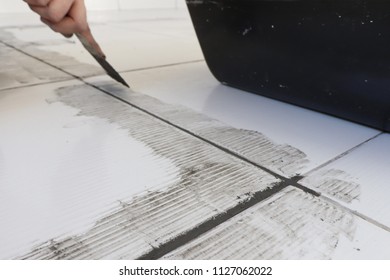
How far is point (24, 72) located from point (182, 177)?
2.94 feet

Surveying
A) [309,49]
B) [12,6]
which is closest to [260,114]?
[309,49]

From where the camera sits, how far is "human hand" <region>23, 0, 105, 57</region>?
0.69 m

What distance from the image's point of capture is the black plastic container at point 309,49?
0.66m

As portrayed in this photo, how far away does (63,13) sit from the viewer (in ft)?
2.36

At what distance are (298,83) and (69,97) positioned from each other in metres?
0.62

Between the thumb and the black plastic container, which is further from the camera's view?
the thumb

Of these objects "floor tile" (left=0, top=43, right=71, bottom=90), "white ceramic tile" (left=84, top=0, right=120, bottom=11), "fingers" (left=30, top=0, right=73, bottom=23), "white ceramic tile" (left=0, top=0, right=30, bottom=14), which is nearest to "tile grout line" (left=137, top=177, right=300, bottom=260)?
"fingers" (left=30, top=0, right=73, bottom=23)

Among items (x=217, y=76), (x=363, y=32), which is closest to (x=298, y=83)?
(x=363, y=32)

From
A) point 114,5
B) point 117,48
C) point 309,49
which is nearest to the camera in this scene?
point 309,49

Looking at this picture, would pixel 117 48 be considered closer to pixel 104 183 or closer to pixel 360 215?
pixel 104 183

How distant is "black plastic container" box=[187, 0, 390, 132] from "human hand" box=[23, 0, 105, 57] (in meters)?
0.35

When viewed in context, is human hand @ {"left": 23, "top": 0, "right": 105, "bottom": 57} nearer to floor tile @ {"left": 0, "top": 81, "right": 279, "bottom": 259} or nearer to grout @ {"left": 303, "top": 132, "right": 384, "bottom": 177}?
floor tile @ {"left": 0, "top": 81, "right": 279, "bottom": 259}

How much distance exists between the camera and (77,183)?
542mm
